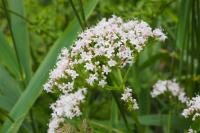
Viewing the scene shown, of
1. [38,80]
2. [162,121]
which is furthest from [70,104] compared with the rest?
[162,121]

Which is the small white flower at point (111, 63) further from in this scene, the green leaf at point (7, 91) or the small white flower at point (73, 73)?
the green leaf at point (7, 91)

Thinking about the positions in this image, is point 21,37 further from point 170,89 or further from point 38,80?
point 170,89

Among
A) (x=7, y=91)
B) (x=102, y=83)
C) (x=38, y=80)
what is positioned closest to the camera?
(x=102, y=83)

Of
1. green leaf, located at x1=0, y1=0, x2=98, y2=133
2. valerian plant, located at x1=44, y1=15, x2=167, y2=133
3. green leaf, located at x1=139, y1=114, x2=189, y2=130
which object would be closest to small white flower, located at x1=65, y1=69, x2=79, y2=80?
valerian plant, located at x1=44, y1=15, x2=167, y2=133

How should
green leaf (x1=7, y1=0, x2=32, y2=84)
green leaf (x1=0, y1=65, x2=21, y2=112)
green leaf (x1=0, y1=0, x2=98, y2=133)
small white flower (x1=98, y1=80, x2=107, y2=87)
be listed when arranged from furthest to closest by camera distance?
green leaf (x1=7, y1=0, x2=32, y2=84) → green leaf (x1=0, y1=65, x2=21, y2=112) → green leaf (x1=0, y1=0, x2=98, y2=133) → small white flower (x1=98, y1=80, x2=107, y2=87)

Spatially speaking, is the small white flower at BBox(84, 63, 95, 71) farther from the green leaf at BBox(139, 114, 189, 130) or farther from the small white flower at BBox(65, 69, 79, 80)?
the green leaf at BBox(139, 114, 189, 130)

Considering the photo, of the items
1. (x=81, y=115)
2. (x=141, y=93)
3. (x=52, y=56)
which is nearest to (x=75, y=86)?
(x=81, y=115)

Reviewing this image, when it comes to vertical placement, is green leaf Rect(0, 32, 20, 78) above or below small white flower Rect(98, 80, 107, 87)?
above
